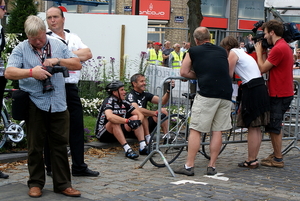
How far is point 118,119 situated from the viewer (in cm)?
739

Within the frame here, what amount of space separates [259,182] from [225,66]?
1.48 meters

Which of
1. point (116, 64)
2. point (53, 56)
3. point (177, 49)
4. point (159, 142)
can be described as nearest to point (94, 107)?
point (116, 64)

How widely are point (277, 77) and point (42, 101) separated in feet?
11.4

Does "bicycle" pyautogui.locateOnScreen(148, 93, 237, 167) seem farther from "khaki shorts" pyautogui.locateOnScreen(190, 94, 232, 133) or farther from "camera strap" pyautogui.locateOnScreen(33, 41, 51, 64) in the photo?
"camera strap" pyautogui.locateOnScreen(33, 41, 51, 64)

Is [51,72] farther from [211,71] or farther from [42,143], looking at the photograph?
[211,71]

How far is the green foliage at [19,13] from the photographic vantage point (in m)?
10.4

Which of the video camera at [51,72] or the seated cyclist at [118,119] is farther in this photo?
the seated cyclist at [118,119]

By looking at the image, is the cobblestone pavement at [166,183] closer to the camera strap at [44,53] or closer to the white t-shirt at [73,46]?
the white t-shirt at [73,46]

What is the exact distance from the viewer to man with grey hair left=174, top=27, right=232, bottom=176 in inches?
244

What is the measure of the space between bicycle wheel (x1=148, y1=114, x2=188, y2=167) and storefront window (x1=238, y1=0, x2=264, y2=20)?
29.7 m

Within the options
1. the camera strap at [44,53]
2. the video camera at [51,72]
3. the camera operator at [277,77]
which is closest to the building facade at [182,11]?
the camera operator at [277,77]

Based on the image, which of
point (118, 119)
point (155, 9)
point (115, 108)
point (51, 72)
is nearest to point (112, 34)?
point (115, 108)

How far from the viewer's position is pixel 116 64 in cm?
1206

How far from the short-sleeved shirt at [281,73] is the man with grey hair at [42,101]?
3.04 metres
